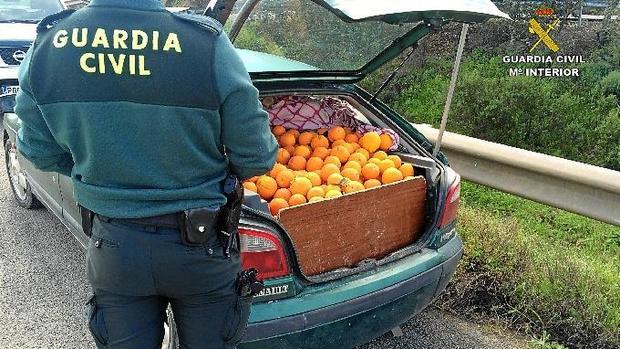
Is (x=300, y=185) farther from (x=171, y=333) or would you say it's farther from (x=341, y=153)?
(x=171, y=333)

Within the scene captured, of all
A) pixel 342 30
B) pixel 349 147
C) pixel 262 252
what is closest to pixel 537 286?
pixel 349 147

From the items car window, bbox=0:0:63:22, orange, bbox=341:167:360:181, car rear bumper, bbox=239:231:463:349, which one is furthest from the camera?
car window, bbox=0:0:63:22

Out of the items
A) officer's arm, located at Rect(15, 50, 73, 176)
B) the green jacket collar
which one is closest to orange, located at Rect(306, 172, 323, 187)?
officer's arm, located at Rect(15, 50, 73, 176)

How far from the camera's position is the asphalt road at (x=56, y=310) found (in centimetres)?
322

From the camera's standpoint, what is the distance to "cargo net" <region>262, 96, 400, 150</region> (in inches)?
146

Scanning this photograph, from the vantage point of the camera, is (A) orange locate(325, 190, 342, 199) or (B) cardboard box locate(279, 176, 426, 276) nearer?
(B) cardboard box locate(279, 176, 426, 276)

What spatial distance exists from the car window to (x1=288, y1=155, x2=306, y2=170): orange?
22.7 ft

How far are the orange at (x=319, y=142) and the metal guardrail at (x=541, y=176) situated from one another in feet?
4.41

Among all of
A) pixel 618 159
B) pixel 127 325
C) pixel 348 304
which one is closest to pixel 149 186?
pixel 127 325

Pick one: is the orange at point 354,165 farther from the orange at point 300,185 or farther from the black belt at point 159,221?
the black belt at point 159,221

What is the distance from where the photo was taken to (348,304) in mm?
2600

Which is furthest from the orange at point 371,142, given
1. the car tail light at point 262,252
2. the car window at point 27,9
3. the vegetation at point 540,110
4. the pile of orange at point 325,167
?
the car window at point 27,9

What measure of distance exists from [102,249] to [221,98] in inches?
25.8

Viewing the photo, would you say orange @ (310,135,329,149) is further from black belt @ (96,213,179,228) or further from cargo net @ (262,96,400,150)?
black belt @ (96,213,179,228)
